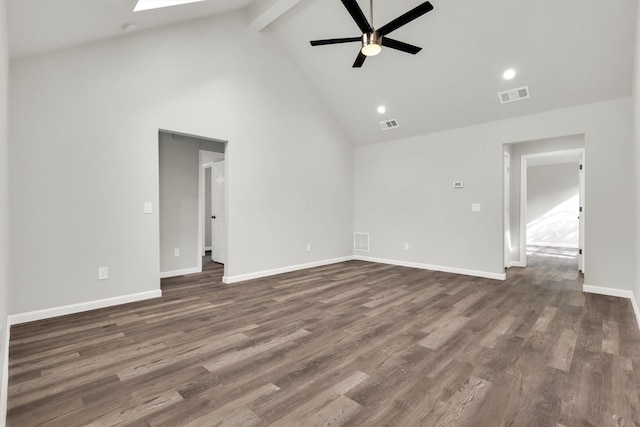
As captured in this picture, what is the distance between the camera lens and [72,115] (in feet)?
10.8

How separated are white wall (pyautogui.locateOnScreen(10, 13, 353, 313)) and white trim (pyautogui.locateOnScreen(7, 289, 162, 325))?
0.19ft

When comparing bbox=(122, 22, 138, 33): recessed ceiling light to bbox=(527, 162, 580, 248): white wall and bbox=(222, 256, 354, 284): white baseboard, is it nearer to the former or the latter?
bbox=(222, 256, 354, 284): white baseboard

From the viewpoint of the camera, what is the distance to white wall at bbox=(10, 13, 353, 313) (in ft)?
10.2

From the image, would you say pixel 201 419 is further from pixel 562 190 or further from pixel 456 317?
pixel 562 190

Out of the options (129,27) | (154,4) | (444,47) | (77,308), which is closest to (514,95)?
(444,47)

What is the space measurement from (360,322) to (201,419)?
5.81 ft

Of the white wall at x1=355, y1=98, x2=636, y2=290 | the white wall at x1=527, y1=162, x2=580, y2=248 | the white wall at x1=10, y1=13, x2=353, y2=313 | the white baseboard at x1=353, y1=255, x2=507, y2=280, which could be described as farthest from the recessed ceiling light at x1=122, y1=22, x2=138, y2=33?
the white wall at x1=527, y1=162, x2=580, y2=248

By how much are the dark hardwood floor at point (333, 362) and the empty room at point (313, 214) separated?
0.02 m

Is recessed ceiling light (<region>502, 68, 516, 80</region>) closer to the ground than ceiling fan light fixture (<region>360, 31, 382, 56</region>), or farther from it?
farther from it

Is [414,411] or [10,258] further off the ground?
[10,258]

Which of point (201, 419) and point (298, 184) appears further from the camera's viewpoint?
point (298, 184)

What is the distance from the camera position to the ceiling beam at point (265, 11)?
420 cm

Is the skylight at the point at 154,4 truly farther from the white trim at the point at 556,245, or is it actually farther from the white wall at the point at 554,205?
the white trim at the point at 556,245

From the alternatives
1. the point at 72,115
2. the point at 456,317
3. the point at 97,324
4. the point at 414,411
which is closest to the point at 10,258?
the point at 97,324
